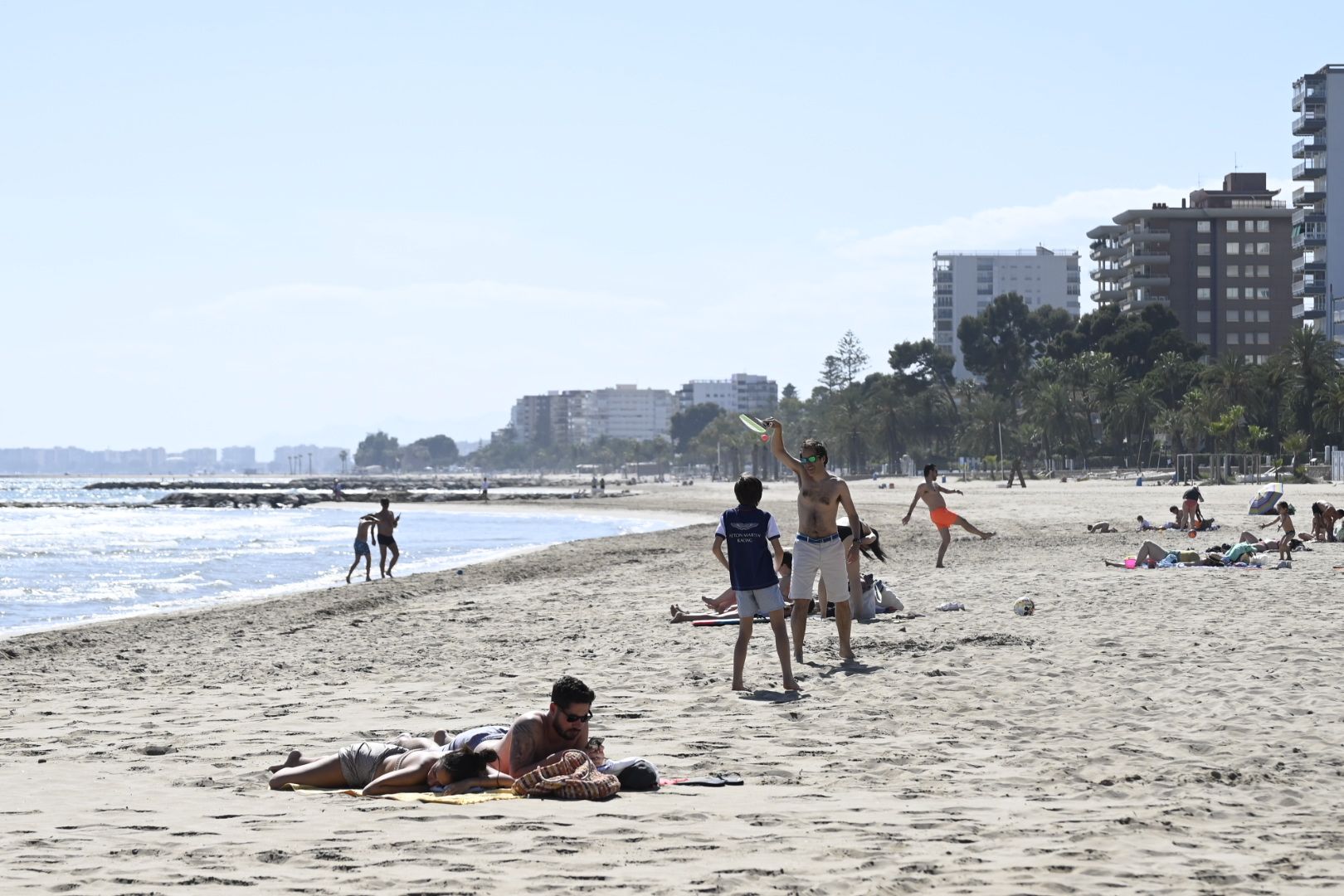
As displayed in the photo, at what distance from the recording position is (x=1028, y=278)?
19062 cm

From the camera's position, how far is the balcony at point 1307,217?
331ft

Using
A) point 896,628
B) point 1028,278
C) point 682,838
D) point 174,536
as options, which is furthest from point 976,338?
point 682,838

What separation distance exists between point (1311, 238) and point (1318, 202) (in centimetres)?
293

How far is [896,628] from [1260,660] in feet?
11.4

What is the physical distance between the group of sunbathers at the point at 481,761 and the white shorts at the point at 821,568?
11.6 ft

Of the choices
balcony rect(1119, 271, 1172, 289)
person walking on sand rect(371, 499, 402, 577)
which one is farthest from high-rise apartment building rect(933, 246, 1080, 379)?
person walking on sand rect(371, 499, 402, 577)

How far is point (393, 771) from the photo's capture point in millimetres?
6824

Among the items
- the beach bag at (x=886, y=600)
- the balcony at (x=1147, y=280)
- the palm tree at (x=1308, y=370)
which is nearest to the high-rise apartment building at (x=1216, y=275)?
the balcony at (x=1147, y=280)

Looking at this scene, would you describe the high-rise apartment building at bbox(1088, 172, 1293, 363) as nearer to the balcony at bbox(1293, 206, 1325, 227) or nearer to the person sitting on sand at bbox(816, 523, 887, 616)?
the balcony at bbox(1293, 206, 1325, 227)

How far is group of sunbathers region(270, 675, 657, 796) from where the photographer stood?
6.62 meters

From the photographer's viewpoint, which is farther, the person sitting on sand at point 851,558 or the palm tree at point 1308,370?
the palm tree at point 1308,370

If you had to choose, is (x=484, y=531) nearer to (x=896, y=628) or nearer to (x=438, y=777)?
(x=896, y=628)

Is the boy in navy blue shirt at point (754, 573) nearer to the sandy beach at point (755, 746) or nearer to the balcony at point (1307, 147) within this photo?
the sandy beach at point (755, 746)

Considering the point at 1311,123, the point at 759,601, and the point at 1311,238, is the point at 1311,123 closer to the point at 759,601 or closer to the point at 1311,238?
the point at 1311,238
